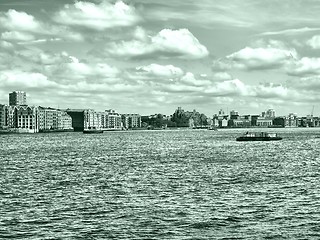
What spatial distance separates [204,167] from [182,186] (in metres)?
20.9

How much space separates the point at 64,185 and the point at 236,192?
52.1 feet

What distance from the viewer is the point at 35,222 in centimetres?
3369

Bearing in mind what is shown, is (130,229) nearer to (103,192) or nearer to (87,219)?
(87,219)

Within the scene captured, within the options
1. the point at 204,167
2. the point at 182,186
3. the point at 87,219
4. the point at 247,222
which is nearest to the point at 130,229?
the point at 87,219

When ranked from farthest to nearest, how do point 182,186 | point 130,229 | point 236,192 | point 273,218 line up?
1. point 182,186
2. point 236,192
3. point 273,218
4. point 130,229

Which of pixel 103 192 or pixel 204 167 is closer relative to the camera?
pixel 103 192

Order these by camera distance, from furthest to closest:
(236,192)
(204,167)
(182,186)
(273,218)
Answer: (204,167) → (182,186) → (236,192) → (273,218)

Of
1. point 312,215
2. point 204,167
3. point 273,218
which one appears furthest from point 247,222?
point 204,167

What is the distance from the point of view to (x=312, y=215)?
115 feet

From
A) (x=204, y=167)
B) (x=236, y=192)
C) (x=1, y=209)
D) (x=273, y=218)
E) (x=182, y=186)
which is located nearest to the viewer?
(x=273, y=218)

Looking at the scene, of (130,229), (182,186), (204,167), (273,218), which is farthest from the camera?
(204,167)

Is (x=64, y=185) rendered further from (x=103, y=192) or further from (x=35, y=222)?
(x=35, y=222)

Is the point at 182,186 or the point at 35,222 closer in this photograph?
the point at 35,222

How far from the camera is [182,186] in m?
49.8
